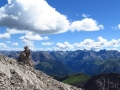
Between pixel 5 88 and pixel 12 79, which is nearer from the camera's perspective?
pixel 5 88

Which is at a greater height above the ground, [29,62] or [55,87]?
[29,62]

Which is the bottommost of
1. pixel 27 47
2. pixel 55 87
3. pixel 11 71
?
pixel 55 87

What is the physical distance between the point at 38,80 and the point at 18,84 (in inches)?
432

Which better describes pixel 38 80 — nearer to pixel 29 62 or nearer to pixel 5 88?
pixel 5 88

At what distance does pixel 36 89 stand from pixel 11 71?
610cm

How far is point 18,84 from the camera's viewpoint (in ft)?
141

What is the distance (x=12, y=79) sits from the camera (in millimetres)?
43156

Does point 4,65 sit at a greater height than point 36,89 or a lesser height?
greater

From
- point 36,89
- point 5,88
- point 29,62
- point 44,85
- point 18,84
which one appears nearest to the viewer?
point 5,88

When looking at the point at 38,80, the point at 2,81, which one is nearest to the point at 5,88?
the point at 2,81

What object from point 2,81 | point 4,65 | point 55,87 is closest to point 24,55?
point 55,87

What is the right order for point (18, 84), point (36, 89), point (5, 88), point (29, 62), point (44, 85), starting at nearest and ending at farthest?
point (5, 88), point (18, 84), point (36, 89), point (44, 85), point (29, 62)

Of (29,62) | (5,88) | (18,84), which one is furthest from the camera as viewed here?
(29,62)

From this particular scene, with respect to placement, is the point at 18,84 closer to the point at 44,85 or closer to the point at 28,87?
the point at 28,87
